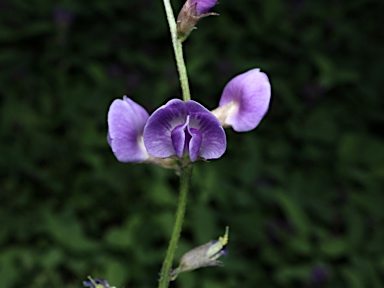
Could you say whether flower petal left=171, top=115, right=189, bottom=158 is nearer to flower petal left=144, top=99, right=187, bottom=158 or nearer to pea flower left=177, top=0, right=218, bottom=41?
flower petal left=144, top=99, right=187, bottom=158

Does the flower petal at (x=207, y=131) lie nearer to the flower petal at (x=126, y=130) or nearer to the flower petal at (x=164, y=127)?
the flower petal at (x=164, y=127)

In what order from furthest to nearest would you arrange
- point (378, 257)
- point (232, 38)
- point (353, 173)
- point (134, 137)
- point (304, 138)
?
point (232, 38) → point (304, 138) → point (353, 173) → point (378, 257) → point (134, 137)

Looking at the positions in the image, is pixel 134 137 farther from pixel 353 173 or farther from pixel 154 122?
pixel 353 173

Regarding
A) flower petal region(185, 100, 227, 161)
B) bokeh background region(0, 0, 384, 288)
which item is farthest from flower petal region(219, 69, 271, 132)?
bokeh background region(0, 0, 384, 288)

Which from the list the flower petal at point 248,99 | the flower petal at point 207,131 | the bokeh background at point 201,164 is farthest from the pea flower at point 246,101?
the bokeh background at point 201,164

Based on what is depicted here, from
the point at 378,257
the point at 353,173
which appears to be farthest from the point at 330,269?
the point at 353,173
